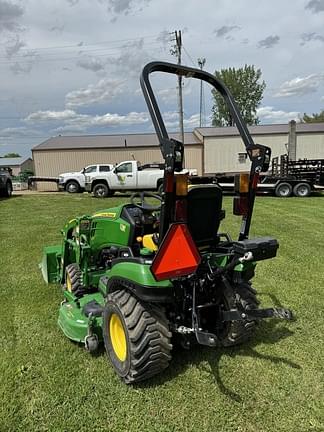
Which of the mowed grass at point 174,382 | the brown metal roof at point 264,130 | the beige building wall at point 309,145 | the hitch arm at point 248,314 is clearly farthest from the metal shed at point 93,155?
the hitch arm at point 248,314

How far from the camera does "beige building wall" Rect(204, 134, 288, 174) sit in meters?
26.2

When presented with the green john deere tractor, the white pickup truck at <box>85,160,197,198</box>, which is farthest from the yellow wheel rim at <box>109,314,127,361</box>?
the white pickup truck at <box>85,160,197,198</box>

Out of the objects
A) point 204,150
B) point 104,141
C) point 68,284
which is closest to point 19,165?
point 104,141

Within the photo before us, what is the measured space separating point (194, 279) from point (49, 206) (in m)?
12.5

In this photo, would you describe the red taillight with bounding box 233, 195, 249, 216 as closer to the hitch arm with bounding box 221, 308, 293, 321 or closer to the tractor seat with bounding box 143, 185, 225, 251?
the tractor seat with bounding box 143, 185, 225, 251

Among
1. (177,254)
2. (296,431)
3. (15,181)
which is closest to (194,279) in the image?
(177,254)

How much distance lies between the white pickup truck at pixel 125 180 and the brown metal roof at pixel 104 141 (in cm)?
923

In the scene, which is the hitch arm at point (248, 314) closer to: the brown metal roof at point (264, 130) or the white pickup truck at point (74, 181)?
the white pickup truck at point (74, 181)

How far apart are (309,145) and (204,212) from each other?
86.4 ft

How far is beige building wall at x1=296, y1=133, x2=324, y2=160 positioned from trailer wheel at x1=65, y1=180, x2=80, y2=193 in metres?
15.5

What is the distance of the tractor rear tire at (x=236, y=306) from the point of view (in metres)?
3.03

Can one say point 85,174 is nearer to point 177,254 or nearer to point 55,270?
point 55,270

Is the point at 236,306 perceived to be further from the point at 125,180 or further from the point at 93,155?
the point at 93,155

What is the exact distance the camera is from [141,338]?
2793 mm
